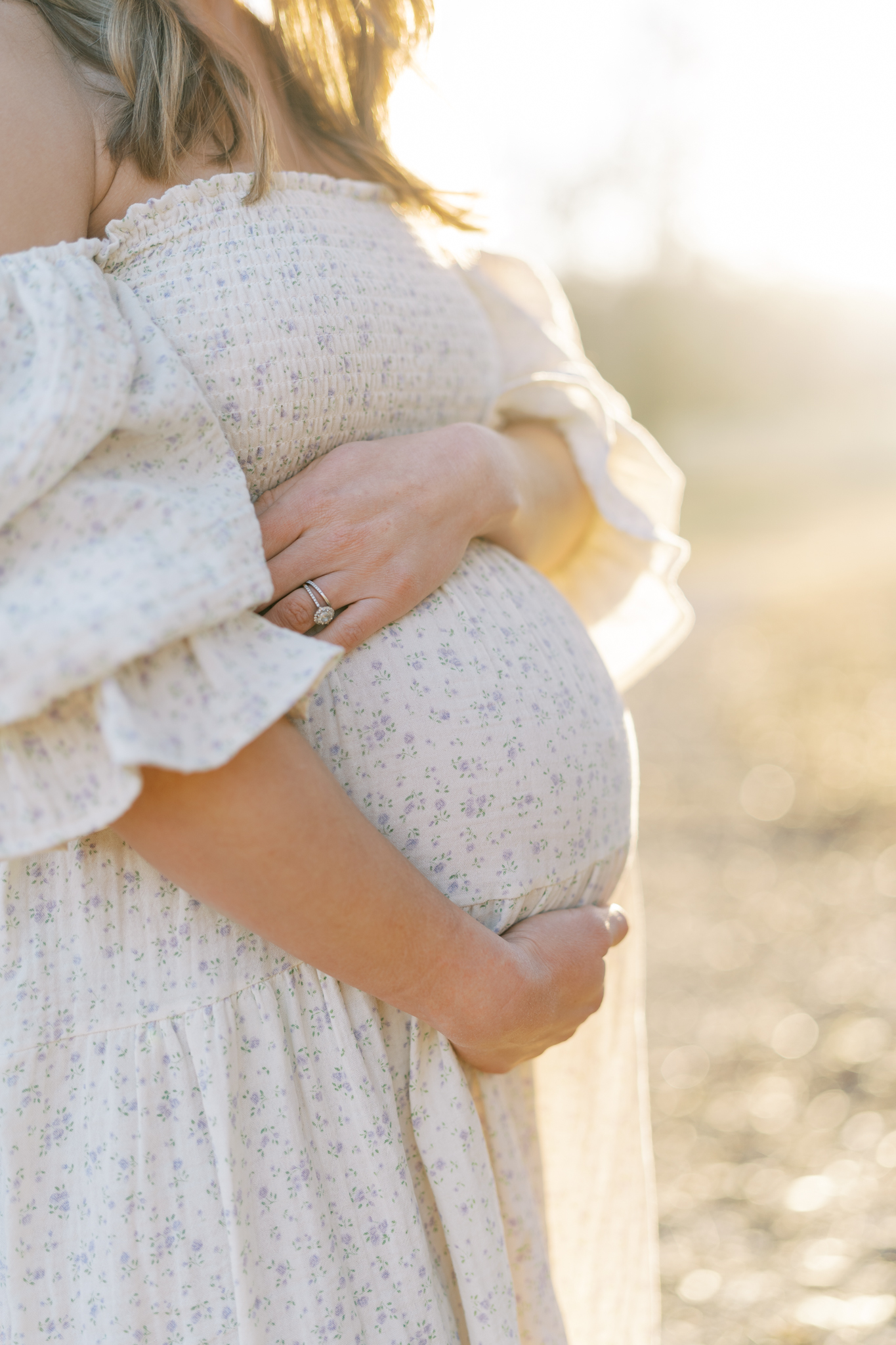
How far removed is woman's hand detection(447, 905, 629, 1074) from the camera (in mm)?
852

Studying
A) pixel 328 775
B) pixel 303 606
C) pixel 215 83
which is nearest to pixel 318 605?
pixel 303 606

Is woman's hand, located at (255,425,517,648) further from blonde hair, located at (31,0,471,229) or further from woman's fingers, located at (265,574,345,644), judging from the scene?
blonde hair, located at (31,0,471,229)

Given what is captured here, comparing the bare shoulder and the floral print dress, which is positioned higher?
the bare shoulder

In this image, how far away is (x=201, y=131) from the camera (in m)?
0.92

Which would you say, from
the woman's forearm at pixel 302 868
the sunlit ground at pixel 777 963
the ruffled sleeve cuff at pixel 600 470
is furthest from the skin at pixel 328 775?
the sunlit ground at pixel 777 963

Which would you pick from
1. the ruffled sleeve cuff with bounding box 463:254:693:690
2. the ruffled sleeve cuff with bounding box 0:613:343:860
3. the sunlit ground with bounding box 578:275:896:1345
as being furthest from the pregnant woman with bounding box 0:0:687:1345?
the sunlit ground with bounding box 578:275:896:1345

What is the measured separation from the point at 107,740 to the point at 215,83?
0.63 m

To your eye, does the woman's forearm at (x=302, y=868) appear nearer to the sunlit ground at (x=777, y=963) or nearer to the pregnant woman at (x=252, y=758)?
the pregnant woman at (x=252, y=758)

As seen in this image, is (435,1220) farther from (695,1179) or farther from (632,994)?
(695,1179)

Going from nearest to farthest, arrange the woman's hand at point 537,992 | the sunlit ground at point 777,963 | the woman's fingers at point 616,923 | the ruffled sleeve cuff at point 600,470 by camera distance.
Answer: the woman's hand at point 537,992
the woman's fingers at point 616,923
the ruffled sleeve cuff at point 600,470
the sunlit ground at point 777,963

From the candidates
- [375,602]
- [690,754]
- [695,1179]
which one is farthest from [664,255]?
[375,602]

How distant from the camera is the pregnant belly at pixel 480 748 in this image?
88 centimetres

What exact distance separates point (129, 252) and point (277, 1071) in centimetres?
67

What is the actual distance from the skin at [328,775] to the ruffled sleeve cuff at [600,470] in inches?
9.8
